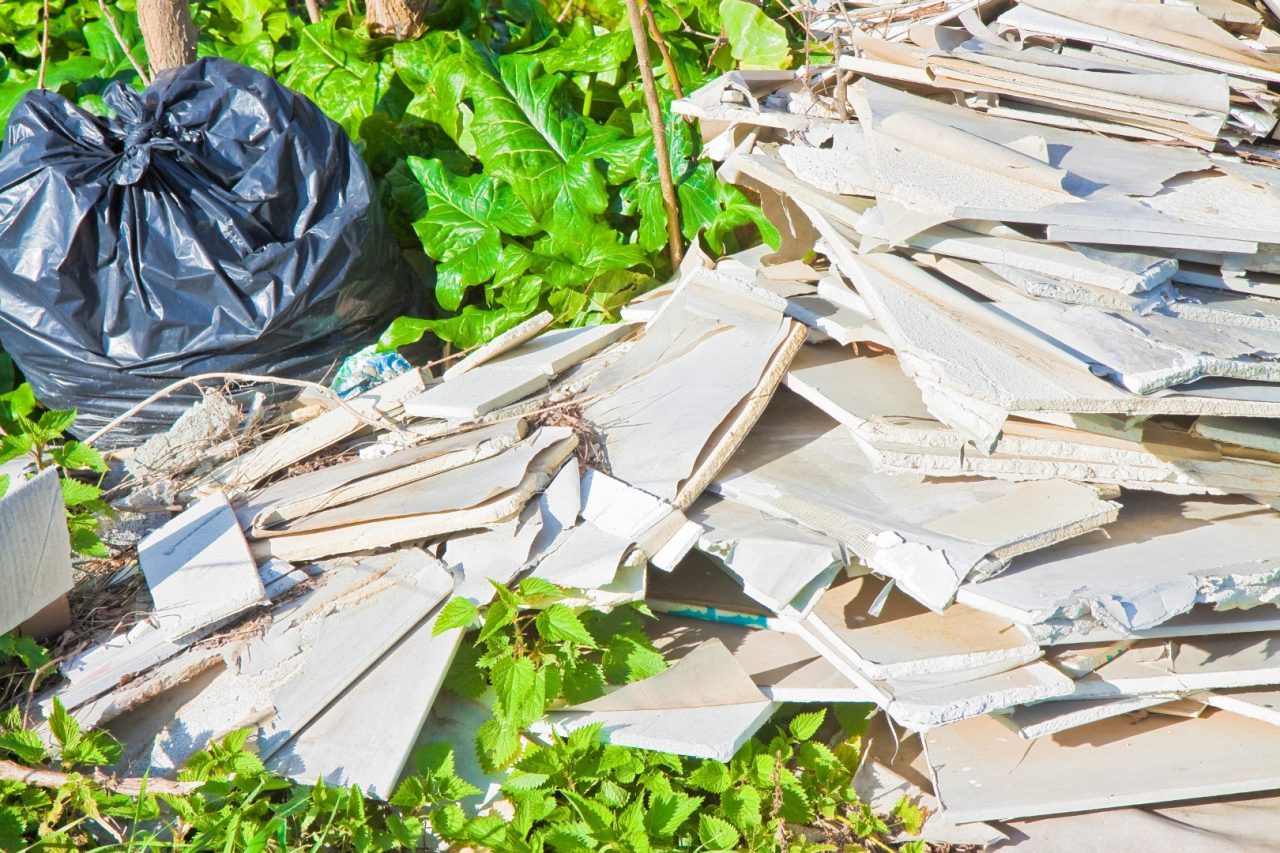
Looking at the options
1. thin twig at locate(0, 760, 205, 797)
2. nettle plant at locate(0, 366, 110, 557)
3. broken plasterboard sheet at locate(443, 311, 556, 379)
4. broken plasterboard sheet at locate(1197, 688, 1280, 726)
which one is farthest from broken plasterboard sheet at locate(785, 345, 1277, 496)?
nettle plant at locate(0, 366, 110, 557)

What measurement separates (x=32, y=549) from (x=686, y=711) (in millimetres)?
1418

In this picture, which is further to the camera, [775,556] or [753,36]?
[753,36]

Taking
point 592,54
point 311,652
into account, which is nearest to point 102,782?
point 311,652

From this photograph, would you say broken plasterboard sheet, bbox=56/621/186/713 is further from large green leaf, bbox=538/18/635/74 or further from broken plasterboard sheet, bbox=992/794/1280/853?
large green leaf, bbox=538/18/635/74

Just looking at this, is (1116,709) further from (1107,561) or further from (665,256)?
(665,256)

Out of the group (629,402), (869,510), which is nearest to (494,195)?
(629,402)

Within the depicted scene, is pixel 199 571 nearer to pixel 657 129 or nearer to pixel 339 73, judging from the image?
pixel 657 129

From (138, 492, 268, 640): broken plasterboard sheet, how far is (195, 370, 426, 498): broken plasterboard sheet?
6.9 inches

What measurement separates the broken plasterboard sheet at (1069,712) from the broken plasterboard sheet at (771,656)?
303 millimetres

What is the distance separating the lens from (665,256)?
3279 mm

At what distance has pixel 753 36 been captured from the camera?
335 centimetres

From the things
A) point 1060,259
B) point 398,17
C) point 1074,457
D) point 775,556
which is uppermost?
point 398,17

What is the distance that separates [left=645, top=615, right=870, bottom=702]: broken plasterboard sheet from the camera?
211 centimetres

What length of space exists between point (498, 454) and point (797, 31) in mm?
2142
